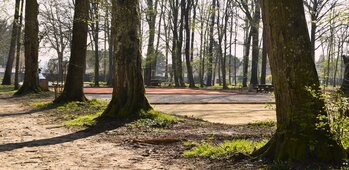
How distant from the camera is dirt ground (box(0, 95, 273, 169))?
19.6ft

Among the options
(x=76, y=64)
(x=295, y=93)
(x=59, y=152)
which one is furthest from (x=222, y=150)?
(x=76, y=64)

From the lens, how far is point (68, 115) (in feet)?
40.2

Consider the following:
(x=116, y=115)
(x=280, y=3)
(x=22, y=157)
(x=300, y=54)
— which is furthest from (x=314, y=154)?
(x=116, y=115)

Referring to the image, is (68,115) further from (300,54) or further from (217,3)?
(217,3)

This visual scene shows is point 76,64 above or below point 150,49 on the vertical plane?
below

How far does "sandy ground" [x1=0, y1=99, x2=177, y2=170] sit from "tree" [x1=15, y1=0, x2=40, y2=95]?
1310cm

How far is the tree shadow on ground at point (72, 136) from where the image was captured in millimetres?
7457

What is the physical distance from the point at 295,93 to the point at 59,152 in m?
4.07

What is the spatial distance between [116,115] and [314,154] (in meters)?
6.34

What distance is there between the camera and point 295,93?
206 inches

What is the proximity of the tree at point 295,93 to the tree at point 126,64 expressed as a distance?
5.72 m

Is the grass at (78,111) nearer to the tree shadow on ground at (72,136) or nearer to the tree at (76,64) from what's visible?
the tree shadow on ground at (72,136)

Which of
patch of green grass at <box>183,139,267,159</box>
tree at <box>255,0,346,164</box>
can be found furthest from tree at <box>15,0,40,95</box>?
tree at <box>255,0,346,164</box>

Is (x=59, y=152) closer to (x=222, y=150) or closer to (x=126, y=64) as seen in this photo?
(x=222, y=150)
